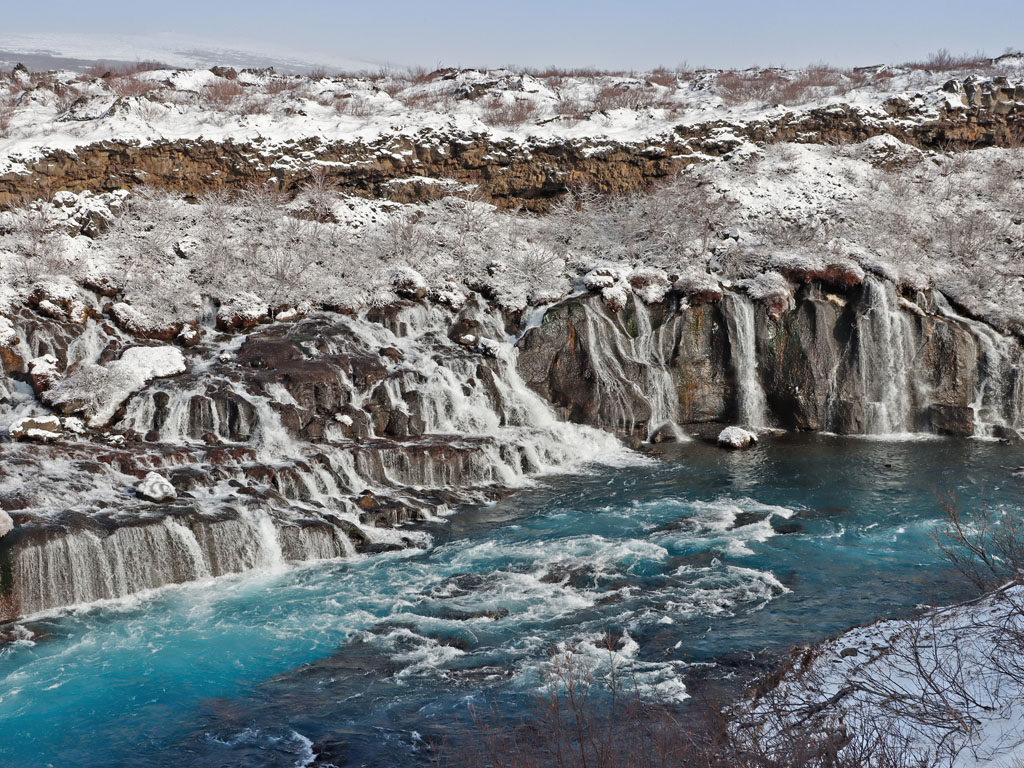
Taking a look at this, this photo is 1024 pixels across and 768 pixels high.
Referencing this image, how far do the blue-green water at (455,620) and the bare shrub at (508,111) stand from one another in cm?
2374

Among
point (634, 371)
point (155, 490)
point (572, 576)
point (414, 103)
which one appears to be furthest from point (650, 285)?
point (414, 103)

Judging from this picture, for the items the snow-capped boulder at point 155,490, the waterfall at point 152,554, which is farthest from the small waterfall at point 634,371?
the snow-capped boulder at point 155,490

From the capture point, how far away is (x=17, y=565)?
12992 millimetres

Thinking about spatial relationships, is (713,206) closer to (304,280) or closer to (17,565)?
(304,280)

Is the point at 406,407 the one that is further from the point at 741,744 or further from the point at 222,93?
the point at 222,93

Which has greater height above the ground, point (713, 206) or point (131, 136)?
point (131, 136)

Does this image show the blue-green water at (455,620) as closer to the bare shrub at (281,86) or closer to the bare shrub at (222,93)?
the bare shrub at (222,93)

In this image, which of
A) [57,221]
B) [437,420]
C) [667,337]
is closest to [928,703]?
[437,420]

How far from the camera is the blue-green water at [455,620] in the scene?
32.0 feet

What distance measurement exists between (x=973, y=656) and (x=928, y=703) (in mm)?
1032

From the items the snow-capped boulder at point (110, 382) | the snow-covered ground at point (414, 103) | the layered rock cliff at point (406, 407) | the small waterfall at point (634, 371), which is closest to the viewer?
the layered rock cliff at point (406, 407)

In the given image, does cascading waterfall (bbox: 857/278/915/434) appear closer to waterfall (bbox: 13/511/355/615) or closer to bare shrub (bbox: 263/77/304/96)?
waterfall (bbox: 13/511/355/615)

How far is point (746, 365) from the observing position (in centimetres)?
2412

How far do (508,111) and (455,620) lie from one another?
1223 inches
